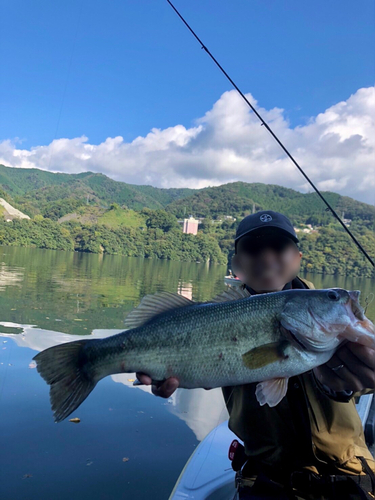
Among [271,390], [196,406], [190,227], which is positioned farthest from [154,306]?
[190,227]

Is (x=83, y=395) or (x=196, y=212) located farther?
(x=196, y=212)

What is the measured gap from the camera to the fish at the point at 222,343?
217 cm

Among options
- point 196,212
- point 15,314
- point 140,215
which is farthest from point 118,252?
point 15,314

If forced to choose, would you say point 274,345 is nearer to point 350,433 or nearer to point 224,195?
point 350,433

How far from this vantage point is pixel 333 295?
2.22 meters

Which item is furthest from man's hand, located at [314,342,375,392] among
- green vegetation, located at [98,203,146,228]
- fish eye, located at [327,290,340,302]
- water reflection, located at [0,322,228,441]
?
green vegetation, located at [98,203,146,228]

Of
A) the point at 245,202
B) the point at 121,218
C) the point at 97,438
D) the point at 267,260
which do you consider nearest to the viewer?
the point at 267,260

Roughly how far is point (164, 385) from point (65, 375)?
0.72 metres

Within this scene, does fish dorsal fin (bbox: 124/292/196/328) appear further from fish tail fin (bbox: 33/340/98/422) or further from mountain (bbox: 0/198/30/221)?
mountain (bbox: 0/198/30/221)

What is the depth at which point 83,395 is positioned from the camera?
2.62 meters

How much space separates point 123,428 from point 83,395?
13.0 ft

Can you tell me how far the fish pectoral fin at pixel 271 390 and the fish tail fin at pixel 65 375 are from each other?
1.18 meters

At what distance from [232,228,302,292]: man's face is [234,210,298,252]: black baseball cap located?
48 mm

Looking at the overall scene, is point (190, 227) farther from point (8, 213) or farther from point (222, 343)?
point (222, 343)
